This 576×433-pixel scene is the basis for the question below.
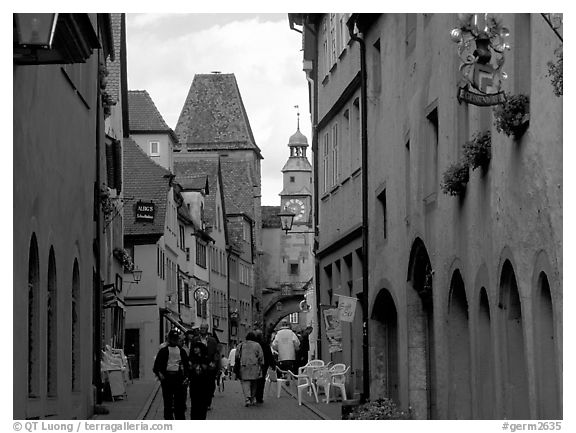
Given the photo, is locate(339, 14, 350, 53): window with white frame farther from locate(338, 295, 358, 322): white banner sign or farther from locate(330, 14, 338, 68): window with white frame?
locate(338, 295, 358, 322): white banner sign

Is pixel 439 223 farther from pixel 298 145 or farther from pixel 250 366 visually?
pixel 298 145

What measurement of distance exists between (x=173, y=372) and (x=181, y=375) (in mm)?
110

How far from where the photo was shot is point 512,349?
1448 centimetres

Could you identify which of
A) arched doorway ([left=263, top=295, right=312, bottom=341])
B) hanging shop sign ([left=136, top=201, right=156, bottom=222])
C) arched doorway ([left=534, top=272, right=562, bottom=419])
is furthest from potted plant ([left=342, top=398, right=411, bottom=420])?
arched doorway ([left=263, top=295, right=312, bottom=341])

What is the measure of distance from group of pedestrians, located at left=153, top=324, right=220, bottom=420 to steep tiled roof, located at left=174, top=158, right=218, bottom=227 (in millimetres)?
46115

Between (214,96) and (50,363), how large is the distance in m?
66.1

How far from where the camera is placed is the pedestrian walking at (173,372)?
1796cm

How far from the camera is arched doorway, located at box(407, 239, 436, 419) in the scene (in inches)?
793

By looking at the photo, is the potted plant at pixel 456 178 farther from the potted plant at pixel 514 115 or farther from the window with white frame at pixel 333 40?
the window with white frame at pixel 333 40

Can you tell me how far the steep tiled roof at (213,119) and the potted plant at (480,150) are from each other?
209ft

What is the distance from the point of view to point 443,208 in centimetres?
1789

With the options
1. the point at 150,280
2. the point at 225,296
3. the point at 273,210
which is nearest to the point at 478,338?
the point at 150,280

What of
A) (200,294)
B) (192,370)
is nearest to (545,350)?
(192,370)

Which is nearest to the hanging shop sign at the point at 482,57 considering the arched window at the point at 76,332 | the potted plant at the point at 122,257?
the arched window at the point at 76,332
